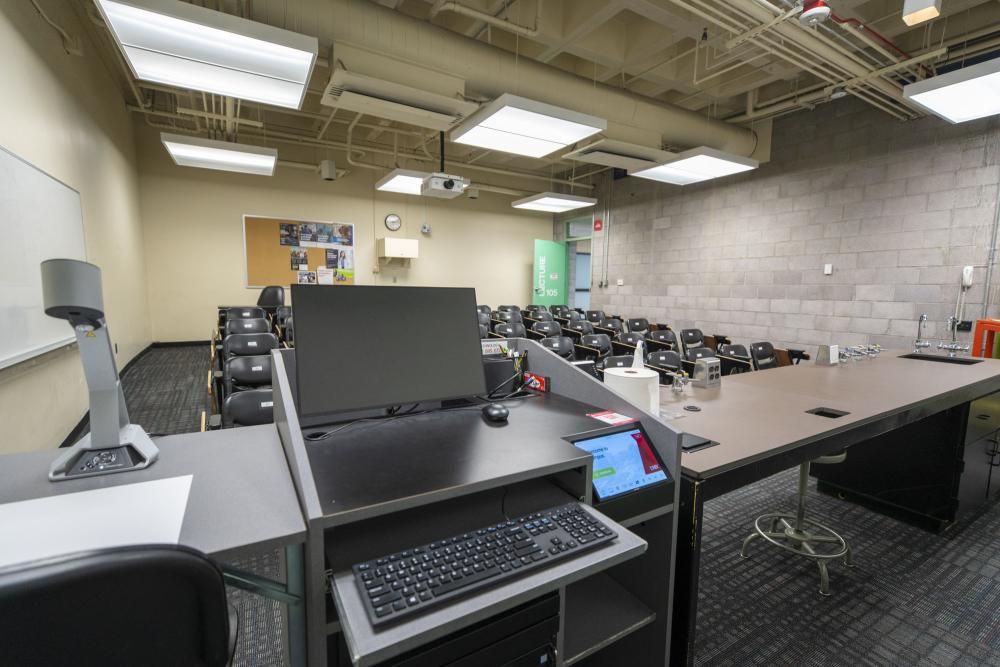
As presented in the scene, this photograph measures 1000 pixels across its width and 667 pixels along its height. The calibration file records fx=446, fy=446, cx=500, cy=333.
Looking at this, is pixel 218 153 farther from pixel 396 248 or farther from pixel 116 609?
pixel 116 609

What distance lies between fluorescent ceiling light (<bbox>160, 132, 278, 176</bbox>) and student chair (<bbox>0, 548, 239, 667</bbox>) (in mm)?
5273

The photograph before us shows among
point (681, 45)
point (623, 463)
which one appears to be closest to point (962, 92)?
point (681, 45)

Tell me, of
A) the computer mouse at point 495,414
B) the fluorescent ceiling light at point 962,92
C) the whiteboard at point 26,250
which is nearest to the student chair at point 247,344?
the whiteboard at point 26,250

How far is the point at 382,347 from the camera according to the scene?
4.06ft

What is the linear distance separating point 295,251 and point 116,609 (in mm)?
8018

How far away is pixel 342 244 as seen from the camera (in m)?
8.12

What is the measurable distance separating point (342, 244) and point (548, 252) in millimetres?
4222

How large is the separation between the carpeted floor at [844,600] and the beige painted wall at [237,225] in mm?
6517

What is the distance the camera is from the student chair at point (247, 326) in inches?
178

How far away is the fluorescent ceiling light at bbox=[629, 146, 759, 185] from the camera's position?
4.66 m

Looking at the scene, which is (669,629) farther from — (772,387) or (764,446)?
(772,387)

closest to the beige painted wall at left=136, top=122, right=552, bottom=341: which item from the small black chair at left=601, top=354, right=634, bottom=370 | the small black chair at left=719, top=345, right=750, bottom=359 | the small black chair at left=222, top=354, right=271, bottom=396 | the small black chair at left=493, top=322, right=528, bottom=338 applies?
the small black chair at left=493, top=322, right=528, bottom=338

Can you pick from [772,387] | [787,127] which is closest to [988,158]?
[787,127]

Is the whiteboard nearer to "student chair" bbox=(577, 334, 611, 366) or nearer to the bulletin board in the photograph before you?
the bulletin board
